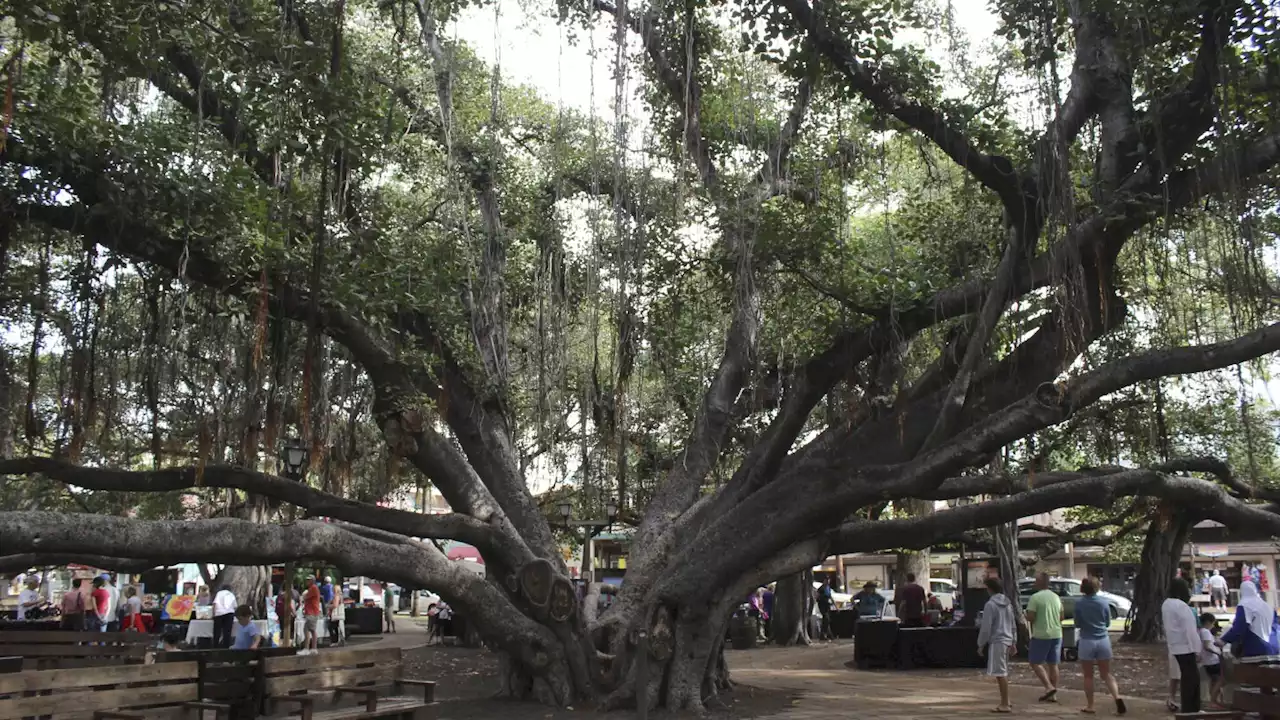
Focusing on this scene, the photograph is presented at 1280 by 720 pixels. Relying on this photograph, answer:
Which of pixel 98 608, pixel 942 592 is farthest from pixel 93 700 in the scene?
pixel 942 592

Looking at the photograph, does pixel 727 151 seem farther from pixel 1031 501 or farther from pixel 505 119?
pixel 1031 501

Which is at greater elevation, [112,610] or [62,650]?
[62,650]

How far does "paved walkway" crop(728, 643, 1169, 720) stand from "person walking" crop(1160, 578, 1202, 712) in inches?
34.7

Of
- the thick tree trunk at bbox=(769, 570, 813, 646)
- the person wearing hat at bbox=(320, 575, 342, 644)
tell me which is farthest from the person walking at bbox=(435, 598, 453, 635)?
the thick tree trunk at bbox=(769, 570, 813, 646)

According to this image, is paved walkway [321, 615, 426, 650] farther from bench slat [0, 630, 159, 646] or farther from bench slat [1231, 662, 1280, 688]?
bench slat [1231, 662, 1280, 688]

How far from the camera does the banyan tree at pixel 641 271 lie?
7.36m

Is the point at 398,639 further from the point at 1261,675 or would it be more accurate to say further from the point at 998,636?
the point at 1261,675

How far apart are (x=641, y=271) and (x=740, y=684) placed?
Result: 498 cm

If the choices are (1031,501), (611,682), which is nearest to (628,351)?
(611,682)

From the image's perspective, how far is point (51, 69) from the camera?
729 centimetres

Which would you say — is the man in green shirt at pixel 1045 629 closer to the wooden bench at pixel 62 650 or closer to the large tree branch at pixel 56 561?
the wooden bench at pixel 62 650

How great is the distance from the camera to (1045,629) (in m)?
9.51

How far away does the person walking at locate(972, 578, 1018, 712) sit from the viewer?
30.0 feet

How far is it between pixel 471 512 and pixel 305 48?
4539mm
